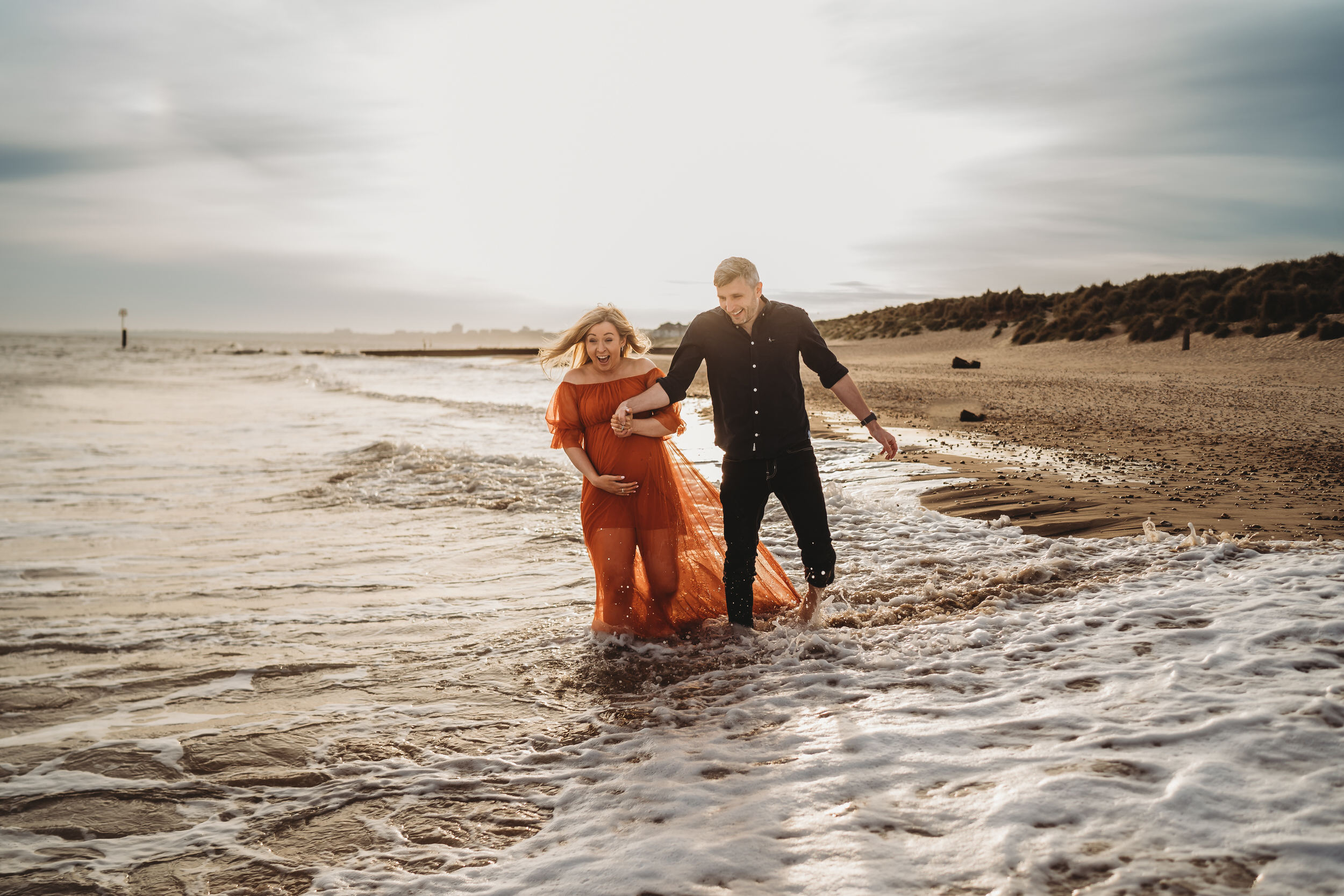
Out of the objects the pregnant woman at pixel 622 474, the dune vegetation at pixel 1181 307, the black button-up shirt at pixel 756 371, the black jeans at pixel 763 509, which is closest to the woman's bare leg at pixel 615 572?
the pregnant woman at pixel 622 474

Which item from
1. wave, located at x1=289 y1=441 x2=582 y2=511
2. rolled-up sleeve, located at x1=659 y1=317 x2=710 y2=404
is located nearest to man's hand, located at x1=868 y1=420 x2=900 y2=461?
rolled-up sleeve, located at x1=659 y1=317 x2=710 y2=404

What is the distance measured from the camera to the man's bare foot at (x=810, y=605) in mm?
5090

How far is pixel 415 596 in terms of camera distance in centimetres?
644

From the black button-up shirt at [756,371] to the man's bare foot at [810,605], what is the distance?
3.20 ft

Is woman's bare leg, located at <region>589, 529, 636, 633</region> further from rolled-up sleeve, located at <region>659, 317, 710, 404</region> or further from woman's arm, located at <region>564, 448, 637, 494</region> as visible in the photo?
rolled-up sleeve, located at <region>659, 317, 710, 404</region>

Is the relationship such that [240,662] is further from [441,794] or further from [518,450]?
[518,450]

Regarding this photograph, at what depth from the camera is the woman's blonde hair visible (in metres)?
4.95

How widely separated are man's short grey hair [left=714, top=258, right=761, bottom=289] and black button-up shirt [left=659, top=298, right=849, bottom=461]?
209mm

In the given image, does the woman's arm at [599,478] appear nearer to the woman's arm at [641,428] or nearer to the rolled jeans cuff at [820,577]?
the woman's arm at [641,428]

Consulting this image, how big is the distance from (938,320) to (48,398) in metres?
37.1

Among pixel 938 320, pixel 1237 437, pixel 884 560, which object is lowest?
pixel 884 560

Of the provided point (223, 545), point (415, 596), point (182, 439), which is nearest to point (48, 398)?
point (182, 439)

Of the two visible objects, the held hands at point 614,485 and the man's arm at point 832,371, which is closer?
the man's arm at point 832,371

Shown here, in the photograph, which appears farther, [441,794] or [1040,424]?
[1040,424]
